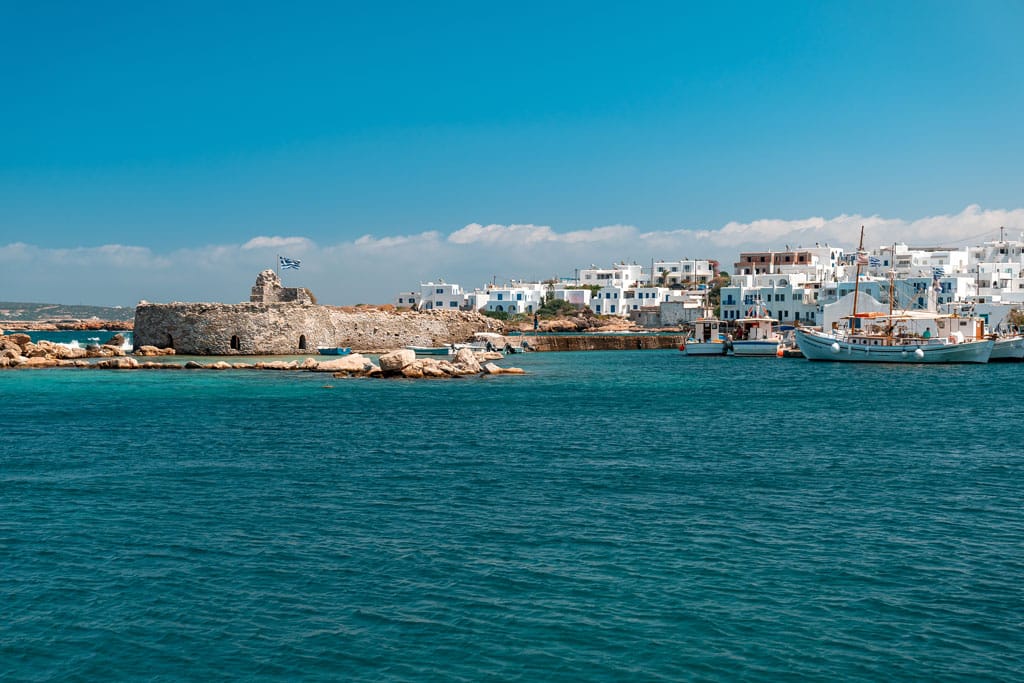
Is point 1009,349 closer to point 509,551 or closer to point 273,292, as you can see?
point 273,292

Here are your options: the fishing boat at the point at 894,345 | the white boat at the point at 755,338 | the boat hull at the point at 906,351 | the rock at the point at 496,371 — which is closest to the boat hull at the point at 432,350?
the rock at the point at 496,371

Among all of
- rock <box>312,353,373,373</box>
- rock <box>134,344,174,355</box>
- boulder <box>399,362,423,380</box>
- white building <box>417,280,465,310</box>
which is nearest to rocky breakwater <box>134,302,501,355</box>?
rock <box>134,344,174,355</box>

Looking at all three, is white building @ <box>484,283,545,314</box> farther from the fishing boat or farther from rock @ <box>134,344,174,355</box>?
rock @ <box>134,344,174,355</box>

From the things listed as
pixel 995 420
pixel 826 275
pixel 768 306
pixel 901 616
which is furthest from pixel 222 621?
pixel 826 275

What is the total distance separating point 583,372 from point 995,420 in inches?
968

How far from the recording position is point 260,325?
53.7 m

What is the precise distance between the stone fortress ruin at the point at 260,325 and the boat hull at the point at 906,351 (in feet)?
100

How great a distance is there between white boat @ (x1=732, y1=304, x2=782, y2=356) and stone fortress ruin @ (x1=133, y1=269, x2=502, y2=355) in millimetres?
27916

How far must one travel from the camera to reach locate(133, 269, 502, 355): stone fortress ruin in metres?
53.2

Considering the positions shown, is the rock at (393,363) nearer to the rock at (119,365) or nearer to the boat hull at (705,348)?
the rock at (119,365)

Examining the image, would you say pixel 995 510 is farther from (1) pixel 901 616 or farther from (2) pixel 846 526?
(1) pixel 901 616

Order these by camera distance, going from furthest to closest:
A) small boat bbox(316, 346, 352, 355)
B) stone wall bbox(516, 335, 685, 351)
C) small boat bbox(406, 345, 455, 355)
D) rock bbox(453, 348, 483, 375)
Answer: stone wall bbox(516, 335, 685, 351), small boat bbox(406, 345, 455, 355), small boat bbox(316, 346, 352, 355), rock bbox(453, 348, 483, 375)

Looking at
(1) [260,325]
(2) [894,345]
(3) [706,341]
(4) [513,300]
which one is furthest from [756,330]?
(4) [513,300]

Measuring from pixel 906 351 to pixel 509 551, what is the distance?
51827 millimetres
